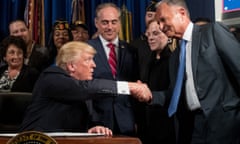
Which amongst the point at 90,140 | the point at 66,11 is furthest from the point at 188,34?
the point at 66,11

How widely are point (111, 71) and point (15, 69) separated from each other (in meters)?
1.10

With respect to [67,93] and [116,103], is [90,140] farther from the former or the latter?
[116,103]

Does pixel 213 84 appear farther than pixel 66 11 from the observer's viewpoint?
No

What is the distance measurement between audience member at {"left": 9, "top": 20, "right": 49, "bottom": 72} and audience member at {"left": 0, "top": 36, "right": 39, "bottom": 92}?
0.25 m

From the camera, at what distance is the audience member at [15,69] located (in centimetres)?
384

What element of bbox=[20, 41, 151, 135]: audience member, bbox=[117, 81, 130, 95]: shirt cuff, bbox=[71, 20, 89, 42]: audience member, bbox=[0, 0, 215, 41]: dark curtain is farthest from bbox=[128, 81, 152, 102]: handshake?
bbox=[0, 0, 215, 41]: dark curtain

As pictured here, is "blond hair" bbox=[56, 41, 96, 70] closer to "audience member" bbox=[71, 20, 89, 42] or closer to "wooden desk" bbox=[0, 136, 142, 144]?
"wooden desk" bbox=[0, 136, 142, 144]

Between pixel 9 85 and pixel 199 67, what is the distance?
186cm

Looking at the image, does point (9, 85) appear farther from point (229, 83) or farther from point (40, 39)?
point (229, 83)

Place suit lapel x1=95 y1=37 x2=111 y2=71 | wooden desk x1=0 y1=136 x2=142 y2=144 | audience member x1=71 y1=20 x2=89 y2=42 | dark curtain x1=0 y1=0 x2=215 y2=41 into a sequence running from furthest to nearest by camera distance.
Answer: dark curtain x1=0 y1=0 x2=215 y2=41, audience member x1=71 y1=20 x2=89 y2=42, suit lapel x1=95 y1=37 x2=111 y2=71, wooden desk x1=0 y1=136 x2=142 y2=144

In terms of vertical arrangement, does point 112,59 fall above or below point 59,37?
below

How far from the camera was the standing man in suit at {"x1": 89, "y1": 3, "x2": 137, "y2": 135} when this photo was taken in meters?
3.18

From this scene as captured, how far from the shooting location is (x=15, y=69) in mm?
3959

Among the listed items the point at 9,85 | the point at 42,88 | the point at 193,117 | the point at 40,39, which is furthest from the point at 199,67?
the point at 40,39
